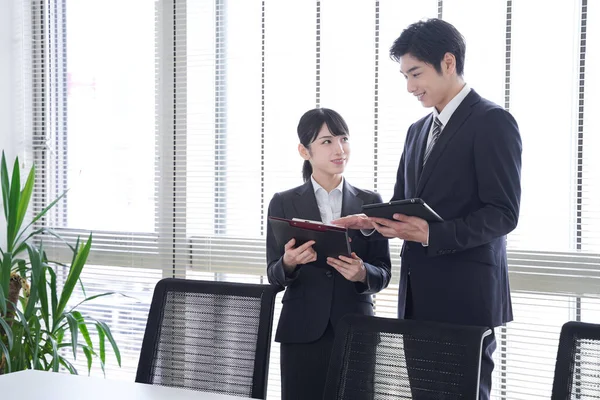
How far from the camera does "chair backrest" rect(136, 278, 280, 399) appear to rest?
6.89 ft

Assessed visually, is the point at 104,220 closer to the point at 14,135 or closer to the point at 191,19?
the point at 14,135

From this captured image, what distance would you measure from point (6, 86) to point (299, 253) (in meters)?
2.60

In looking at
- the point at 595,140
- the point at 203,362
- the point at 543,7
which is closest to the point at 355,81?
the point at 543,7

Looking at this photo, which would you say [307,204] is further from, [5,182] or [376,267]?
[5,182]

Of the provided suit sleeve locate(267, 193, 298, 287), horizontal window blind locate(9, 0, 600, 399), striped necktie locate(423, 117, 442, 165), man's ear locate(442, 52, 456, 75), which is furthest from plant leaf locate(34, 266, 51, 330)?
man's ear locate(442, 52, 456, 75)

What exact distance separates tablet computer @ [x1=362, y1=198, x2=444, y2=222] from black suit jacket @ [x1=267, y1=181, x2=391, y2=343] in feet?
1.06

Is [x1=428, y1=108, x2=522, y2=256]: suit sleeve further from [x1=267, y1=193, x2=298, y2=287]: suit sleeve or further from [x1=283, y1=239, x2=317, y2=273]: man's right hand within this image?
[x1=267, y1=193, x2=298, y2=287]: suit sleeve

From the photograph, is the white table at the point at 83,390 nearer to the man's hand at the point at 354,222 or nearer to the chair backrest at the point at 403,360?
the chair backrest at the point at 403,360

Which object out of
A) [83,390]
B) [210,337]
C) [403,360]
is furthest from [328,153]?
[83,390]

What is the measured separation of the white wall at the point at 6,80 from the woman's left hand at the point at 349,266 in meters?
2.53

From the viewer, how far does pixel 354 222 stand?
8.12ft

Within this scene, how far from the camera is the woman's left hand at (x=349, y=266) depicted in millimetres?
2396

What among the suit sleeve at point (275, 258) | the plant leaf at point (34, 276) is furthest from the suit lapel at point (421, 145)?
the plant leaf at point (34, 276)

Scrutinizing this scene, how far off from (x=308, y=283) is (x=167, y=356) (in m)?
0.59
